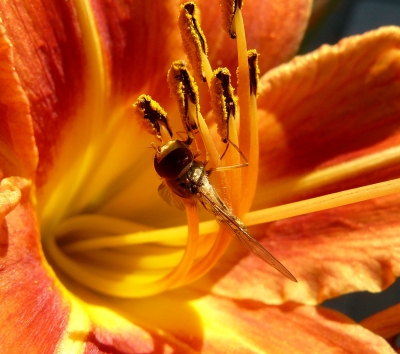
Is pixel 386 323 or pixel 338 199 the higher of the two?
pixel 338 199

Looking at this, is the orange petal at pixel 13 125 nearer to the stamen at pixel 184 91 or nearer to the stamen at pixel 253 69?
the stamen at pixel 184 91

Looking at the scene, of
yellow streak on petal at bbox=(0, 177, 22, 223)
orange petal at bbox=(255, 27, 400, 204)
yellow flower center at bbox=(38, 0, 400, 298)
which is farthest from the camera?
orange petal at bbox=(255, 27, 400, 204)

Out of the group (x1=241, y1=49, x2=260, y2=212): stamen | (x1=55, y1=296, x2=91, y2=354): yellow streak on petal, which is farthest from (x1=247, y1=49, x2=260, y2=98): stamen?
(x1=55, y1=296, x2=91, y2=354): yellow streak on petal

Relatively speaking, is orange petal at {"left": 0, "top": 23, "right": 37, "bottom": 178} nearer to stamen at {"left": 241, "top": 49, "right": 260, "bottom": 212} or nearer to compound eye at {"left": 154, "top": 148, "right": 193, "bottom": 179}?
compound eye at {"left": 154, "top": 148, "right": 193, "bottom": 179}

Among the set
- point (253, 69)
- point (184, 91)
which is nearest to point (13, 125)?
point (184, 91)

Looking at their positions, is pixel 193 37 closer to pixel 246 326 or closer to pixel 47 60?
pixel 47 60
